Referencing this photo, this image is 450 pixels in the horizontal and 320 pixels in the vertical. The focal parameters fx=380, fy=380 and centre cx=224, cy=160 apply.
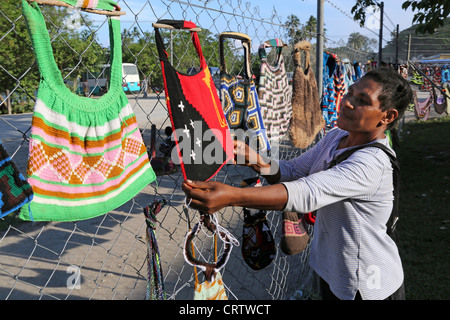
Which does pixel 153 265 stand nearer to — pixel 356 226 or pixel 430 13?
pixel 356 226

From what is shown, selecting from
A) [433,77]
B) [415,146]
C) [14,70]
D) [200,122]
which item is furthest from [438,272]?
[433,77]

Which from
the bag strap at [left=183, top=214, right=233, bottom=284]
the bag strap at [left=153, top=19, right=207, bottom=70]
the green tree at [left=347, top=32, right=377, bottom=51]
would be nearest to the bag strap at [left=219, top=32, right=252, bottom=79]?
the bag strap at [left=153, top=19, right=207, bottom=70]

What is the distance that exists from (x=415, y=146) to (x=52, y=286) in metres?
8.56

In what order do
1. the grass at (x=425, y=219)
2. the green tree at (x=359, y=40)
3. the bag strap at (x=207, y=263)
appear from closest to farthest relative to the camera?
the bag strap at (x=207, y=263)
the grass at (x=425, y=219)
the green tree at (x=359, y=40)

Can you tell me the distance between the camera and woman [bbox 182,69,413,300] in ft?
4.55

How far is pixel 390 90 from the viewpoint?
1.55 meters

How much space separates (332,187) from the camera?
4.33 ft

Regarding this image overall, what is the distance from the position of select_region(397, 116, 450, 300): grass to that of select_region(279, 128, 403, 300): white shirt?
189 cm

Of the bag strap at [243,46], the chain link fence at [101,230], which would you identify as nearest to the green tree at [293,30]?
the chain link fence at [101,230]

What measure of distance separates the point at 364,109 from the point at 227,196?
0.78 m

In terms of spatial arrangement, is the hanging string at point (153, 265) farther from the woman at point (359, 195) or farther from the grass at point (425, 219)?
the grass at point (425, 219)

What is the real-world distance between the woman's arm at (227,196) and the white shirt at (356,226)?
177 millimetres

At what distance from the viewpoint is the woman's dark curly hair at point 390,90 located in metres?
1.55
